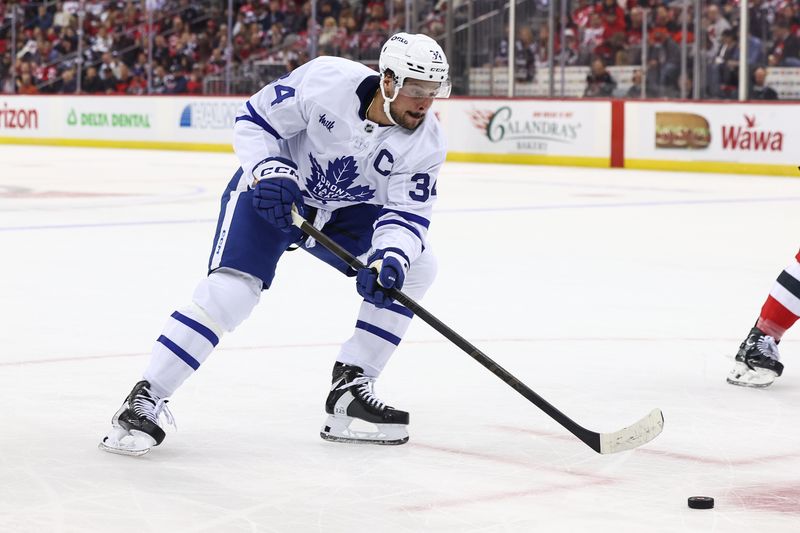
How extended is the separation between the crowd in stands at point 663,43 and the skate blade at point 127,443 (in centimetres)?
1101

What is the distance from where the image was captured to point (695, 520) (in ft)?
8.98

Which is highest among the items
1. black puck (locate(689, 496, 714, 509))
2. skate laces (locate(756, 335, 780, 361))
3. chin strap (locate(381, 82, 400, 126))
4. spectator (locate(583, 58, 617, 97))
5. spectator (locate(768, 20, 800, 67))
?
spectator (locate(768, 20, 800, 67))

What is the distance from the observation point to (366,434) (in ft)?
11.4

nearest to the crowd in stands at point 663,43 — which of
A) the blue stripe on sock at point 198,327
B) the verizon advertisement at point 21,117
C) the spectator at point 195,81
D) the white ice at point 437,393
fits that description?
the white ice at point 437,393

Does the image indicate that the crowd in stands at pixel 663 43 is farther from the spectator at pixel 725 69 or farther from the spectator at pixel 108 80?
the spectator at pixel 108 80

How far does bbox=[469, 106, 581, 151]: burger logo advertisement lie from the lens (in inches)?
605

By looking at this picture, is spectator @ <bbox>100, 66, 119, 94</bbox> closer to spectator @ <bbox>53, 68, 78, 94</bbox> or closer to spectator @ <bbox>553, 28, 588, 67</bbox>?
spectator @ <bbox>53, 68, 78, 94</bbox>

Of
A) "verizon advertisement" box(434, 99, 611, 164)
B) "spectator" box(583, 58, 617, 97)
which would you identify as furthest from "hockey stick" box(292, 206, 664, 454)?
"verizon advertisement" box(434, 99, 611, 164)

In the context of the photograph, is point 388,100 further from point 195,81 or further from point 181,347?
point 195,81

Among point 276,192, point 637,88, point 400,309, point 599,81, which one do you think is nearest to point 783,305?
point 400,309

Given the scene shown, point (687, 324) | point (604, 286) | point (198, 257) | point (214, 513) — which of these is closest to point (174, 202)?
point (198, 257)

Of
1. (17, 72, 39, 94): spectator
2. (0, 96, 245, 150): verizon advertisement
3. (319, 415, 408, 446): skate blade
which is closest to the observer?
(319, 415, 408, 446): skate blade

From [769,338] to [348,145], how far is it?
1.57 metres

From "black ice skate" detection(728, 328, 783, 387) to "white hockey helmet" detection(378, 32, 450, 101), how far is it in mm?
1374
